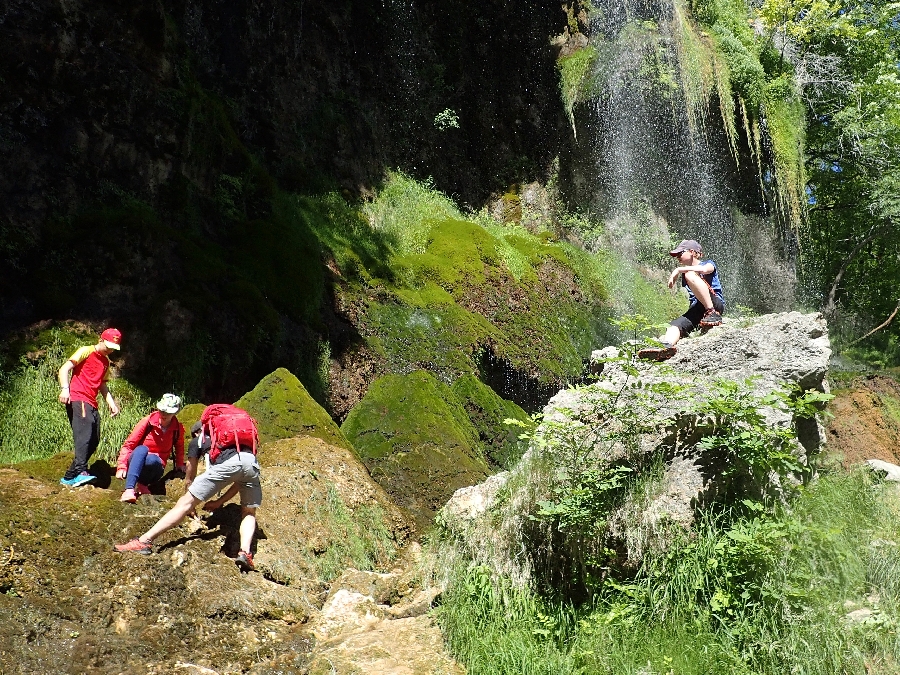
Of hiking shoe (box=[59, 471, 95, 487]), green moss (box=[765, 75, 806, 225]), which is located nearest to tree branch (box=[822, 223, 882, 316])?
green moss (box=[765, 75, 806, 225])

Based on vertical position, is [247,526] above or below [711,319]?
below

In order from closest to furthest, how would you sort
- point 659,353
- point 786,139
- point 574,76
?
1. point 659,353
2. point 574,76
3. point 786,139

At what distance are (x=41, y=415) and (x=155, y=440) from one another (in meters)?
2.30

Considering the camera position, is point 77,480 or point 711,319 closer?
point 77,480

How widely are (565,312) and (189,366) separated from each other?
8.26 meters

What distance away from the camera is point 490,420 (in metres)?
9.13

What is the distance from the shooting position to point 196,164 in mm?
10656

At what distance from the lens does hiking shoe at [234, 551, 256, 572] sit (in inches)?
201

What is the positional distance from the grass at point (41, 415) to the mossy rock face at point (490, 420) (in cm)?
357

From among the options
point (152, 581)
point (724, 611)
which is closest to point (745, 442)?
point (724, 611)

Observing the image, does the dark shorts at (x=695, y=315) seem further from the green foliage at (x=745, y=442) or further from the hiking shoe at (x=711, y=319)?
the green foliage at (x=745, y=442)

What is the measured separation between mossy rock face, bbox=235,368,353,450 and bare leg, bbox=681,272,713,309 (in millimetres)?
3399

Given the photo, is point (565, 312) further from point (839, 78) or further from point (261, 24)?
point (839, 78)

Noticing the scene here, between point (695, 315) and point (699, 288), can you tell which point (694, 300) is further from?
point (699, 288)
